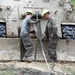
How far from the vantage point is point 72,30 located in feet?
41.4

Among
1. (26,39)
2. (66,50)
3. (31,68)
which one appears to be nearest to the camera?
(31,68)

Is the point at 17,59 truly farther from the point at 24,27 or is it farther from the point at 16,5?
the point at 16,5

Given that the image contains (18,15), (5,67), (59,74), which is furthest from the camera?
(18,15)

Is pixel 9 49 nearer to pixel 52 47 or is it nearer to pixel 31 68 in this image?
pixel 52 47

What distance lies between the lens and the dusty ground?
948 centimetres

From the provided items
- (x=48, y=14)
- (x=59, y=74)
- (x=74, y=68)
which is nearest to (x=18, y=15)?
(x=48, y=14)

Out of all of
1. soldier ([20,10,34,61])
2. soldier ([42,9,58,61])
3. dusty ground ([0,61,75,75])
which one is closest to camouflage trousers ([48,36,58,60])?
soldier ([42,9,58,61])

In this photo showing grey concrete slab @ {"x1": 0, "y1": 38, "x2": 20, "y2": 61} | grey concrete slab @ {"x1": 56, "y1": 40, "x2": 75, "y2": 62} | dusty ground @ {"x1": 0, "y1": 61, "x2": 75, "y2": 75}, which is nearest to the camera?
dusty ground @ {"x1": 0, "y1": 61, "x2": 75, "y2": 75}

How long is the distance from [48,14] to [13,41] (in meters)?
1.29

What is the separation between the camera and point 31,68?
10273 millimetres

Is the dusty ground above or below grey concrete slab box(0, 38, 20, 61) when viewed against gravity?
below

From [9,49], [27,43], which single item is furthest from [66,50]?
[9,49]

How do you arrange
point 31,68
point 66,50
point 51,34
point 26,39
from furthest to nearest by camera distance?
1. point 66,50
2. point 51,34
3. point 26,39
4. point 31,68

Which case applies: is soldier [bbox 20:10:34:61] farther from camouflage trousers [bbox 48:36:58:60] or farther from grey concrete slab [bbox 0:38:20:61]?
camouflage trousers [bbox 48:36:58:60]
